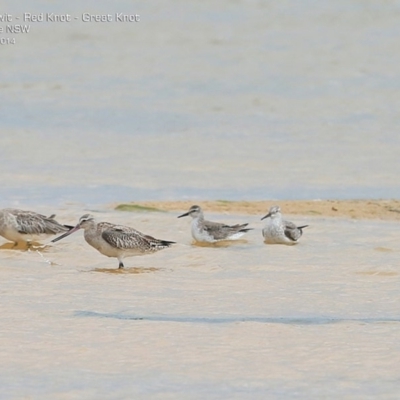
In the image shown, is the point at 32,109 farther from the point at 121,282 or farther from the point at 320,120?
the point at 121,282

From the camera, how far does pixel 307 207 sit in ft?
49.5

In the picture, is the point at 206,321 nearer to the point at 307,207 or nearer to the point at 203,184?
the point at 307,207

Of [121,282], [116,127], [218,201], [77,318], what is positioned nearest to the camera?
[77,318]

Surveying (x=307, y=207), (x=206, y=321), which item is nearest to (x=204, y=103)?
(x=307, y=207)

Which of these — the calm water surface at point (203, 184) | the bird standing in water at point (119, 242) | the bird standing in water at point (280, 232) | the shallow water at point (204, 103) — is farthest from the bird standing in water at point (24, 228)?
the shallow water at point (204, 103)

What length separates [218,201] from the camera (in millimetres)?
15570

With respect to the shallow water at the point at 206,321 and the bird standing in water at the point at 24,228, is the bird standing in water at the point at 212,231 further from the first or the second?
the bird standing in water at the point at 24,228

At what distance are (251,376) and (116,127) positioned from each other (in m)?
13.8

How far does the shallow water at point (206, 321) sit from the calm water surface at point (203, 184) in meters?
0.02

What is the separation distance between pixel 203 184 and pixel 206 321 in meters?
7.66

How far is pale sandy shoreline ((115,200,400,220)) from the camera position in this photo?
14.6 metres

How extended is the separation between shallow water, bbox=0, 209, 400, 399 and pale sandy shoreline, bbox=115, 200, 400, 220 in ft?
4.39

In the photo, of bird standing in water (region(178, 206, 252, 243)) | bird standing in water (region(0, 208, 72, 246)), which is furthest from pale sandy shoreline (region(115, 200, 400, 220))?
bird standing in water (region(0, 208, 72, 246))

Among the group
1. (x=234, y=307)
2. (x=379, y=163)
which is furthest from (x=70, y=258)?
(x=379, y=163)
